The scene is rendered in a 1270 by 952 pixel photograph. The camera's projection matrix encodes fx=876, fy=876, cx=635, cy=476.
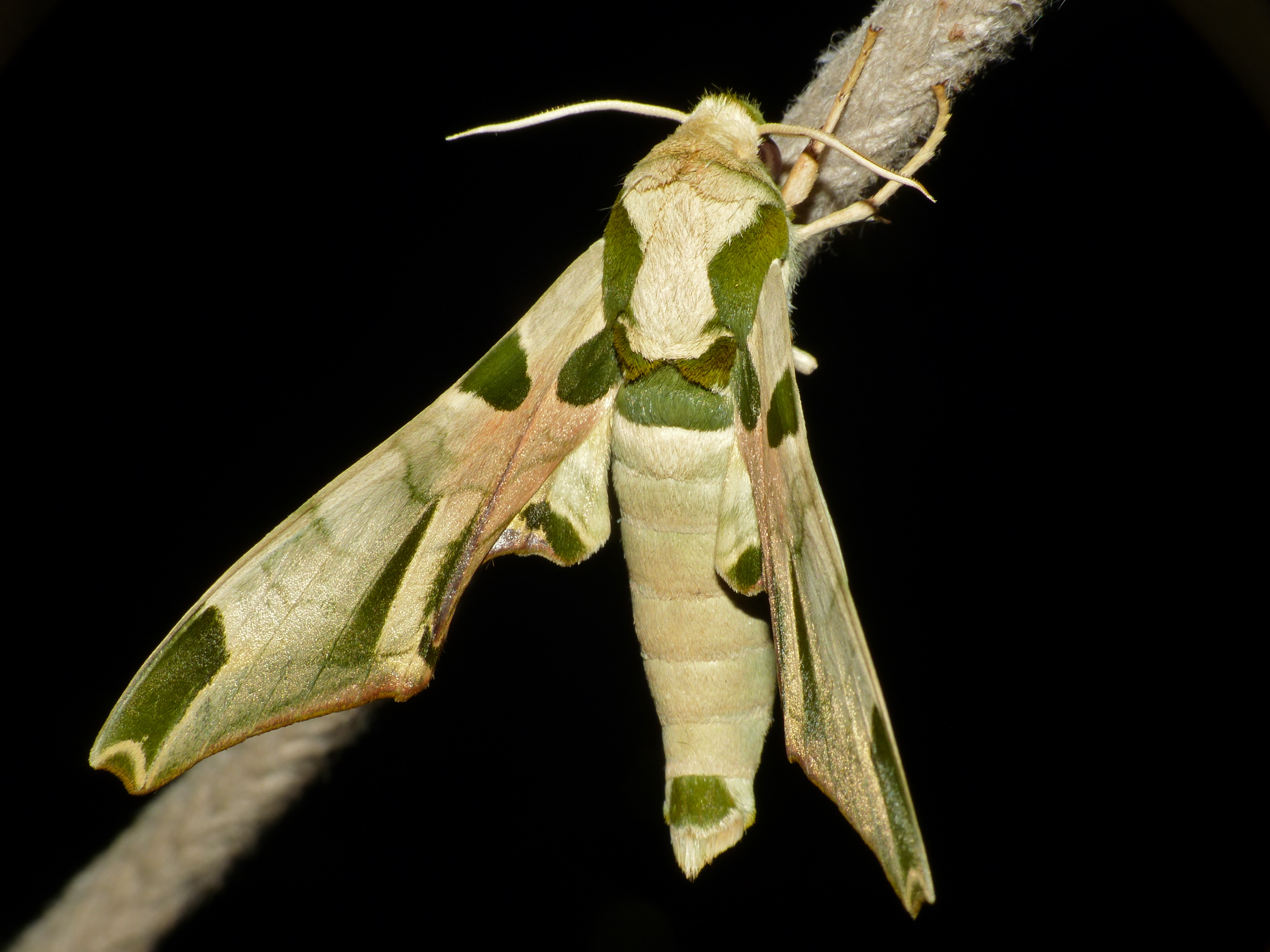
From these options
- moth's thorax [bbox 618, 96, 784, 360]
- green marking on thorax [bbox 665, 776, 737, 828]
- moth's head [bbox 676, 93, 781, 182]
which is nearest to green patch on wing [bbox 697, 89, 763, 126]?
moth's head [bbox 676, 93, 781, 182]

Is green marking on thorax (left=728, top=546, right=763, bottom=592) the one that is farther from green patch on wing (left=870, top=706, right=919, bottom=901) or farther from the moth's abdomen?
green patch on wing (left=870, top=706, right=919, bottom=901)

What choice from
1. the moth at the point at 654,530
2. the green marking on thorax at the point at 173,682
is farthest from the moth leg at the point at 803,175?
the green marking on thorax at the point at 173,682

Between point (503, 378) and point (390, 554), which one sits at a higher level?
point (503, 378)

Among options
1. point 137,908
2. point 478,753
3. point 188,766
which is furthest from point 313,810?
point 188,766

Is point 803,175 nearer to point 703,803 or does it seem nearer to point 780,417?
point 780,417

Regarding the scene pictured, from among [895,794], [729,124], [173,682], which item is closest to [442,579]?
[173,682]

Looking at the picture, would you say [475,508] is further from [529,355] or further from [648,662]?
[648,662]

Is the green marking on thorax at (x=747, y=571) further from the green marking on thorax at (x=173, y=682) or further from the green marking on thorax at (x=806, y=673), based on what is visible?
the green marking on thorax at (x=173, y=682)
